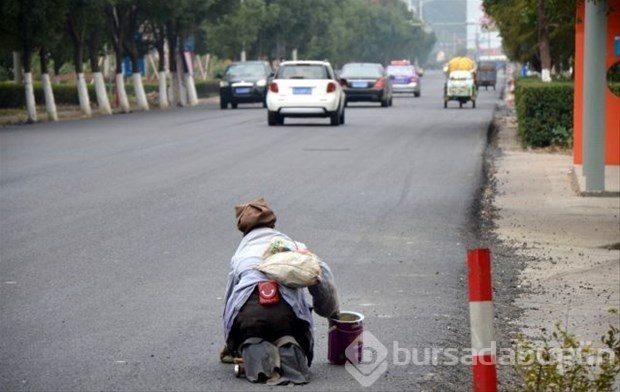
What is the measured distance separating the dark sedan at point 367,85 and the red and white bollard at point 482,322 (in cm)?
4557

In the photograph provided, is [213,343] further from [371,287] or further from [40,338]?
[371,287]

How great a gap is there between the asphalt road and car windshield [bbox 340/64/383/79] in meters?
23.1

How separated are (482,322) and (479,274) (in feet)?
0.89

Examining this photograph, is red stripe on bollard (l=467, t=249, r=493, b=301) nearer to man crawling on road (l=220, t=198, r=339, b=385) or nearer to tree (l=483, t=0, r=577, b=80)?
man crawling on road (l=220, t=198, r=339, b=385)

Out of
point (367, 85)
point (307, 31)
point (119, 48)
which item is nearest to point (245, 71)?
point (367, 85)

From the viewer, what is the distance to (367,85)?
168 ft

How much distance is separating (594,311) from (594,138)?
9.21 metres

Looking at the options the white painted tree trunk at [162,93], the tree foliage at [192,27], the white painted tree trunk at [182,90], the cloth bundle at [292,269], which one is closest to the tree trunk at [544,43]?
the tree foliage at [192,27]

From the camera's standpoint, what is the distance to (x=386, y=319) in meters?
9.65

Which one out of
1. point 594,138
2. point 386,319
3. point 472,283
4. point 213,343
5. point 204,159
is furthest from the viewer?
point 204,159

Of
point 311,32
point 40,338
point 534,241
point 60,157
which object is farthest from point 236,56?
point 40,338

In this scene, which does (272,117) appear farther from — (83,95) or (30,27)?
(83,95)

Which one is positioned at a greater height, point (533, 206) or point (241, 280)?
point (241, 280)

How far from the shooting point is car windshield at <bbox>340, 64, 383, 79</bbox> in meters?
51.8
